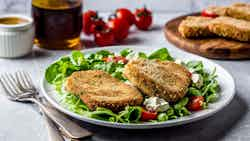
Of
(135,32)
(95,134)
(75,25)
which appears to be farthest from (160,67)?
(135,32)

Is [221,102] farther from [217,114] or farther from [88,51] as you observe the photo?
[88,51]

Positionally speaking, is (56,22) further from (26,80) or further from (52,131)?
(52,131)

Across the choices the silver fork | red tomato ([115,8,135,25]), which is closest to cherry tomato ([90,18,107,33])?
red tomato ([115,8,135,25])

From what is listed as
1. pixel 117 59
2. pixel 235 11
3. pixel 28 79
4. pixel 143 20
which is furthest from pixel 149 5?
pixel 28 79

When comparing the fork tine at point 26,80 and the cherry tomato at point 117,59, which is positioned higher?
the cherry tomato at point 117,59

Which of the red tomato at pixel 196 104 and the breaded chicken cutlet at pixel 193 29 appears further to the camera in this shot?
the breaded chicken cutlet at pixel 193 29

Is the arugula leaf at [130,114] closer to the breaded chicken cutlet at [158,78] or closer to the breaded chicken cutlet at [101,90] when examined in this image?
the breaded chicken cutlet at [101,90]

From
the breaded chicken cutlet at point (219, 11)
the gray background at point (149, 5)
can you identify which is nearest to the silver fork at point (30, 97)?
the breaded chicken cutlet at point (219, 11)
